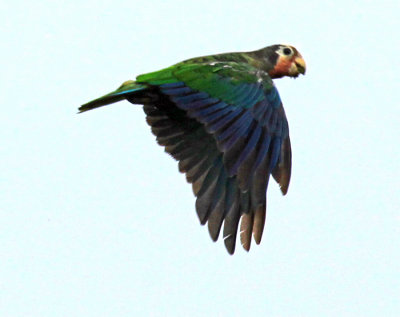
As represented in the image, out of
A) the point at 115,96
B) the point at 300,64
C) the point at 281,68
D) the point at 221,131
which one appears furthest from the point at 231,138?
the point at 300,64

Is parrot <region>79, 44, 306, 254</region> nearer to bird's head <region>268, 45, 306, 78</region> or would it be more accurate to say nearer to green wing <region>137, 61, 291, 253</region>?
green wing <region>137, 61, 291, 253</region>

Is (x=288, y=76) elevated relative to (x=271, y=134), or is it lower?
elevated

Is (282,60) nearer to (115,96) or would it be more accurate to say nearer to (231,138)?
(231,138)

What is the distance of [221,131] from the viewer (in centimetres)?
886

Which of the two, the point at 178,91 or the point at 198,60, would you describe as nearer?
the point at 178,91

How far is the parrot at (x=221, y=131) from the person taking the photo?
888cm

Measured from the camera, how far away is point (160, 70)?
31.0ft

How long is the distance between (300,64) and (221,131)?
2.32 m

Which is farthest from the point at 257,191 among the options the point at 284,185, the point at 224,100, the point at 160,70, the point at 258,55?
the point at 258,55

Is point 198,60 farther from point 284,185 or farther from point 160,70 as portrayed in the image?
point 284,185

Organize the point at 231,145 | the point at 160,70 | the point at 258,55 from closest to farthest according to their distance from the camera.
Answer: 1. the point at 231,145
2. the point at 160,70
3. the point at 258,55

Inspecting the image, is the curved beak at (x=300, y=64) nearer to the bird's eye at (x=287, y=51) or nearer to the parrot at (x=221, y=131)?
the bird's eye at (x=287, y=51)

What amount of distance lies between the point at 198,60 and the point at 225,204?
1494mm

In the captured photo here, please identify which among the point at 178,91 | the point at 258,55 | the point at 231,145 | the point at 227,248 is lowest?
the point at 227,248
